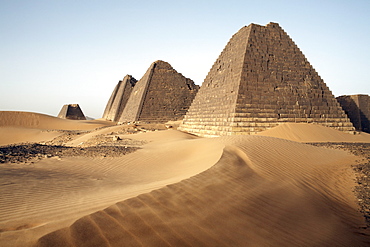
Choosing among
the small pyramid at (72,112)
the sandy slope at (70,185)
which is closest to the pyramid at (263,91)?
the sandy slope at (70,185)

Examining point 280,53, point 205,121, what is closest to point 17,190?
point 205,121

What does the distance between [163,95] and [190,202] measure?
2361cm

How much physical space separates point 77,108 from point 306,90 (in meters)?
38.9

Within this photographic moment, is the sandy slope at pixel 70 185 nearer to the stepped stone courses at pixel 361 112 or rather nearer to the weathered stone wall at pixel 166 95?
the weathered stone wall at pixel 166 95

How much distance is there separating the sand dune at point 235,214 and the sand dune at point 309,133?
285 inches

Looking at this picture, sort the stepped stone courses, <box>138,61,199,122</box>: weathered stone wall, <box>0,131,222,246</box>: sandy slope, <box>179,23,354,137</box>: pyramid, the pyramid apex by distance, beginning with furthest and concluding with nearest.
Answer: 1. the pyramid apex
2. <box>138,61,199,122</box>: weathered stone wall
3. the stepped stone courses
4. <box>179,23,354,137</box>: pyramid
5. <box>0,131,222,246</box>: sandy slope

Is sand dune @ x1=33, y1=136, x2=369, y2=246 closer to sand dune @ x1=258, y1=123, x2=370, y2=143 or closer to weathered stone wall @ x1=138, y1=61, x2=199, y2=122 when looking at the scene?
sand dune @ x1=258, y1=123, x2=370, y2=143

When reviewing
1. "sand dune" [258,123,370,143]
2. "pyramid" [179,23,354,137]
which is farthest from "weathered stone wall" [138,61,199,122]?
"sand dune" [258,123,370,143]

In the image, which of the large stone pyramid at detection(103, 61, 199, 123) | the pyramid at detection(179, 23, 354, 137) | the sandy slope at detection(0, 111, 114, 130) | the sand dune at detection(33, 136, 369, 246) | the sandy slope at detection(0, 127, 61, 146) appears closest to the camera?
the sand dune at detection(33, 136, 369, 246)

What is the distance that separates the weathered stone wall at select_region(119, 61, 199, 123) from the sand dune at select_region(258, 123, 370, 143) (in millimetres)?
14685

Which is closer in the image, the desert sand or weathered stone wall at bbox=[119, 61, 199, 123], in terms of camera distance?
the desert sand

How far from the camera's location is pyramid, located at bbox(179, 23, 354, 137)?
42.0 feet

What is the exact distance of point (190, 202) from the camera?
2641mm

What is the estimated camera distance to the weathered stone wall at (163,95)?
25.1 meters
